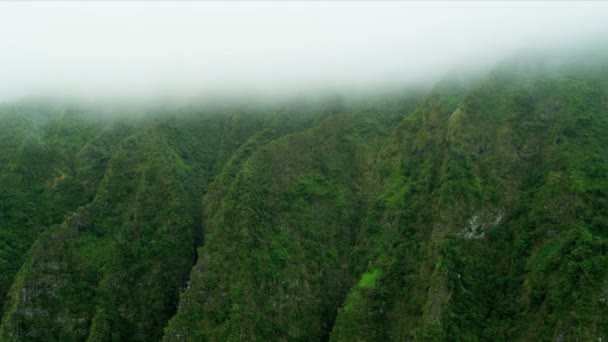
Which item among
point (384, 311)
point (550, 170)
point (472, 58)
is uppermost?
point (472, 58)

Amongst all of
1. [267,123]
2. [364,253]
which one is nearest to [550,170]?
[364,253]

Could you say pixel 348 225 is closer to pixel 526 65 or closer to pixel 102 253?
pixel 102 253

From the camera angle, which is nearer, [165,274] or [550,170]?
[550,170]

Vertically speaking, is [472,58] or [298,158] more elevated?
[472,58]

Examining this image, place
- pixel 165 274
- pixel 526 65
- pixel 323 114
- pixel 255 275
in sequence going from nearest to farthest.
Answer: pixel 255 275
pixel 165 274
pixel 526 65
pixel 323 114

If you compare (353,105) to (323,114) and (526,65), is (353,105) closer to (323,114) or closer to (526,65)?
(323,114)

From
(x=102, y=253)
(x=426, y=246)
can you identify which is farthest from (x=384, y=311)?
(x=102, y=253)

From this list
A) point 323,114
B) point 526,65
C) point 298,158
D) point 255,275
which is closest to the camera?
point 255,275
